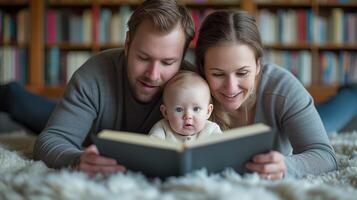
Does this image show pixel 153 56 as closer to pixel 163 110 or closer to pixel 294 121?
pixel 163 110

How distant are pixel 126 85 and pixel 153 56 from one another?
220 millimetres

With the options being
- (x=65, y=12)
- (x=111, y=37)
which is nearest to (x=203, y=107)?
(x=111, y=37)

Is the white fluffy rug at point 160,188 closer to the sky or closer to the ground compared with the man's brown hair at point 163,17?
closer to the ground

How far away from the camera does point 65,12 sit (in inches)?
125

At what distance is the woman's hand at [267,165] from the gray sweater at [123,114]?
0.14 m

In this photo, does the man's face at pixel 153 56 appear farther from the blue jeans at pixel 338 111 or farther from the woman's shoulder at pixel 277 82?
the blue jeans at pixel 338 111

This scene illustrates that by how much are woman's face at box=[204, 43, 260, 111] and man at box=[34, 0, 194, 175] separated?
10cm

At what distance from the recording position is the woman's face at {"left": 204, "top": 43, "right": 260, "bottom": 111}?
1267 millimetres

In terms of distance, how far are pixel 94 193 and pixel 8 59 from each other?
2.56m

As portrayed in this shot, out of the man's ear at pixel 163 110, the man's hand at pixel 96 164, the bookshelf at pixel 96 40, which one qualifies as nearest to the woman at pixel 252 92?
the man's ear at pixel 163 110

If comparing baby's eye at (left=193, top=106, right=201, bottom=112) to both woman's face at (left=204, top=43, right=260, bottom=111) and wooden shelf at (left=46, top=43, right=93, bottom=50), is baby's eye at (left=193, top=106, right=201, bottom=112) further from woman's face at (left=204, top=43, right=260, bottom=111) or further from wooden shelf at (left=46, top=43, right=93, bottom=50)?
wooden shelf at (left=46, top=43, right=93, bottom=50)

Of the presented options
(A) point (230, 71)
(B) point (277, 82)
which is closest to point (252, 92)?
(B) point (277, 82)

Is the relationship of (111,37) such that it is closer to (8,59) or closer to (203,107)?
(8,59)

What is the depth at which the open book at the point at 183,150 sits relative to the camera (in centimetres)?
89
